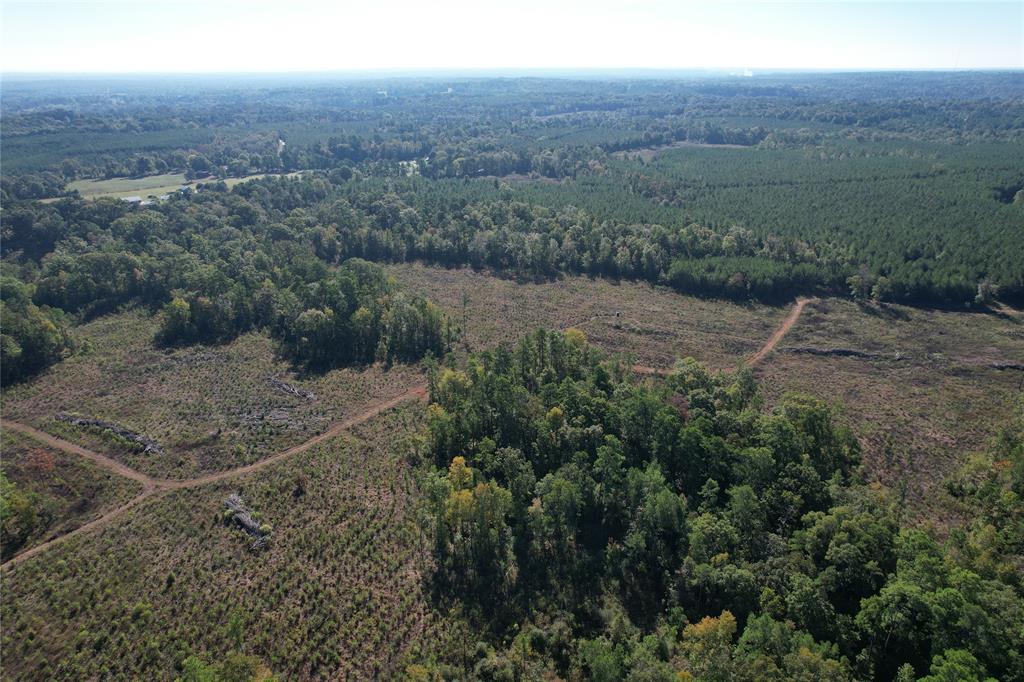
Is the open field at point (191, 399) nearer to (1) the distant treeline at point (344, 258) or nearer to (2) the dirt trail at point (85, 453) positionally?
(2) the dirt trail at point (85, 453)

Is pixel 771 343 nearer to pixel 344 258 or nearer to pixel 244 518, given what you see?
pixel 244 518

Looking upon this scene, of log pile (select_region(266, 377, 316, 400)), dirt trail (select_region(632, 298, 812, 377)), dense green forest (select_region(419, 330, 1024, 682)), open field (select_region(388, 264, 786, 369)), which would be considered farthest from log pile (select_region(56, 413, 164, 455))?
dirt trail (select_region(632, 298, 812, 377))

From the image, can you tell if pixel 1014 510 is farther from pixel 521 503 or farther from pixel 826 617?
pixel 521 503

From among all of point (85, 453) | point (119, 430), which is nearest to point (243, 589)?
point (85, 453)

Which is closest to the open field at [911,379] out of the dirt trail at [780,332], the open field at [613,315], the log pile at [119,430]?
the dirt trail at [780,332]

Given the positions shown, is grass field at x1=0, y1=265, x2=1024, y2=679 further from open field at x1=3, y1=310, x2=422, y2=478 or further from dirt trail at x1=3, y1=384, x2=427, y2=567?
dirt trail at x1=3, y1=384, x2=427, y2=567
